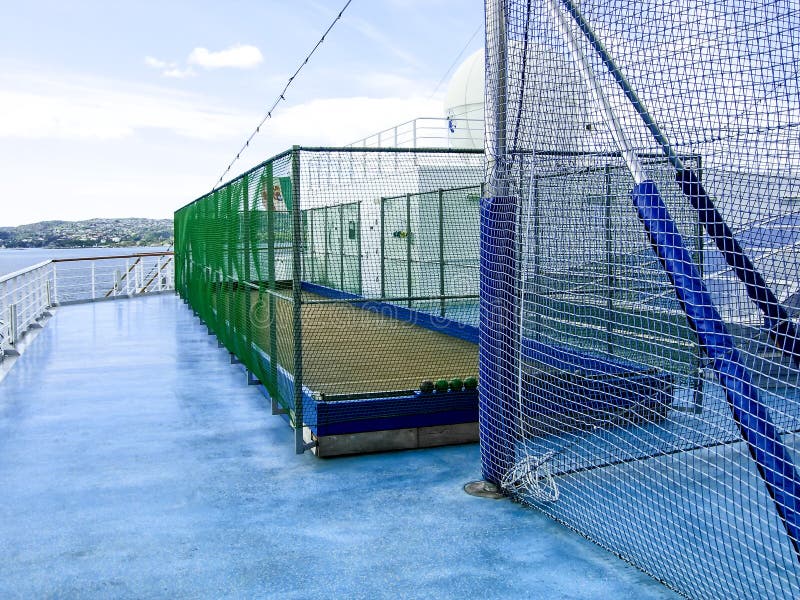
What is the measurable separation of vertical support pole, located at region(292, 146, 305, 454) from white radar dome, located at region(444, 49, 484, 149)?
1117 cm

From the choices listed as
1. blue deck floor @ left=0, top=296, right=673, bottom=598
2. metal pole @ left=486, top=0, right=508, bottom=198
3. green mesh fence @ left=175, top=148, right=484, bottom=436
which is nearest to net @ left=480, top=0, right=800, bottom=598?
metal pole @ left=486, top=0, right=508, bottom=198

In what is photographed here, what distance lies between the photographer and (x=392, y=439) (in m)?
5.28

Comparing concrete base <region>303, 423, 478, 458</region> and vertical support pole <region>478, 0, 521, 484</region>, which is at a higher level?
vertical support pole <region>478, 0, 521, 484</region>

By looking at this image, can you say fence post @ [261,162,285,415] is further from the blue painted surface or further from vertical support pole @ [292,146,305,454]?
the blue painted surface

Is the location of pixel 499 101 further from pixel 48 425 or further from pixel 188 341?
pixel 188 341

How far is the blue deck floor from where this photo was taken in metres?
3.33

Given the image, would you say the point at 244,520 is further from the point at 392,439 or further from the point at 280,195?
the point at 280,195

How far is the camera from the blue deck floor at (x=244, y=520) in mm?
3330

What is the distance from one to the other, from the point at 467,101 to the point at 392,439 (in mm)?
13651

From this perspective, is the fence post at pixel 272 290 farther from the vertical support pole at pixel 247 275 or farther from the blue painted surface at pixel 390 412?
the blue painted surface at pixel 390 412

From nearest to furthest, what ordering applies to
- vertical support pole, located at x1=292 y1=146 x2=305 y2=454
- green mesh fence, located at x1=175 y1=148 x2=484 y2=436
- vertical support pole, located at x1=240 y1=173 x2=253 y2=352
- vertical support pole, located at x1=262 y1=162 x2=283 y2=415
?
1. vertical support pole, located at x1=292 y1=146 x2=305 y2=454
2. green mesh fence, located at x1=175 y1=148 x2=484 y2=436
3. vertical support pole, located at x1=262 y1=162 x2=283 y2=415
4. vertical support pole, located at x1=240 y1=173 x2=253 y2=352

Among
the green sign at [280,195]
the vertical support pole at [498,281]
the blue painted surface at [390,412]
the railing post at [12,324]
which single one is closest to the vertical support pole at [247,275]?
the green sign at [280,195]

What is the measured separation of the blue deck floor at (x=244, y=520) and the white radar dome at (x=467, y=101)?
36.2ft

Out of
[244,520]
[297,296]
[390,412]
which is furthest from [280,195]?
[244,520]
